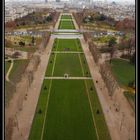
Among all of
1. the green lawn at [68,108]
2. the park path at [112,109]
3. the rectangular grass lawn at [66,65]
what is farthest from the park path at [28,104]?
the park path at [112,109]

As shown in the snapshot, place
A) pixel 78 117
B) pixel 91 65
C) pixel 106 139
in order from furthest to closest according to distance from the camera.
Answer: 1. pixel 91 65
2. pixel 78 117
3. pixel 106 139

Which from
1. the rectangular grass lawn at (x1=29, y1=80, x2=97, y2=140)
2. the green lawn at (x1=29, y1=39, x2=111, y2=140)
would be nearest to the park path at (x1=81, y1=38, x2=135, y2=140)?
the green lawn at (x1=29, y1=39, x2=111, y2=140)

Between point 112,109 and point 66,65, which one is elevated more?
point 66,65

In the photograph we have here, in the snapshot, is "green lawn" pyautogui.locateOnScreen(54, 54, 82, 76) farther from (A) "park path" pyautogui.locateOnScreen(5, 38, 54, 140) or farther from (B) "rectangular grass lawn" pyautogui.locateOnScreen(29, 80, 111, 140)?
(A) "park path" pyautogui.locateOnScreen(5, 38, 54, 140)

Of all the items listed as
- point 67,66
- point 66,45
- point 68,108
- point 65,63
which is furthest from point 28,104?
point 66,45

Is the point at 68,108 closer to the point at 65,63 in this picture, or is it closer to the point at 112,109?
the point at 112,109

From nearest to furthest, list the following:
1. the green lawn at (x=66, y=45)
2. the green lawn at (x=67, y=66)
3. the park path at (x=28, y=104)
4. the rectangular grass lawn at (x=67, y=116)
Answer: the park path at (x=28, y=104) < the rectangular grass lawn at (x=67, y=116) < the green lawn at (x=67, y=66) < the green lawn at (x=66, y=45)

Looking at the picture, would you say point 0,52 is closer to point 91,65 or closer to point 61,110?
point 61,110

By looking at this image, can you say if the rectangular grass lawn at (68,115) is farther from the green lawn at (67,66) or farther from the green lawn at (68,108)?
the green lawn at (67,66)

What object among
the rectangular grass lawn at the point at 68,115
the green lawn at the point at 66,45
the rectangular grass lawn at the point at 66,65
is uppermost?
the green lawn at the point at 66,45

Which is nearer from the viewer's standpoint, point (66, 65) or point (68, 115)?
point (68, 115)

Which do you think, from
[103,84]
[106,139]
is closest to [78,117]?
[106,139]
